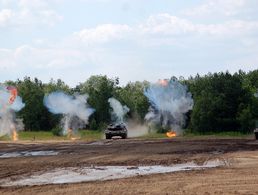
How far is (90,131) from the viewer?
79.4 meters

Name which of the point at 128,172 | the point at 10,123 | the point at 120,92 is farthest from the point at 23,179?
the point at 120,92

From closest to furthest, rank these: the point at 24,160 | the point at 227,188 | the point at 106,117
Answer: the point at 227,188
the point at 24,160
the point at 106,117

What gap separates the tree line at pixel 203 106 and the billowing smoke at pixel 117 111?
4.12 feet

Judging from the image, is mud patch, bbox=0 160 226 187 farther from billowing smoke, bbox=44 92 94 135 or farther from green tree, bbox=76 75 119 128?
green tree, bbox=76 75 119 128

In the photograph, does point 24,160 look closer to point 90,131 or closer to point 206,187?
point 206,187

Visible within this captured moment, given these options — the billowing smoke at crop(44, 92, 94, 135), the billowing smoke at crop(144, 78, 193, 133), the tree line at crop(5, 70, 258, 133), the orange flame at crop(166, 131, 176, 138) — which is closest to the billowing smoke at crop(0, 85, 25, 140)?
the billowing smoke at crop(44, 92, 94, 135)

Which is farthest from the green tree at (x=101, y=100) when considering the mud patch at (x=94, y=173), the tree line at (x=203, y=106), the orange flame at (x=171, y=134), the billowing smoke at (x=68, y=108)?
the mud patch at (x=94, y=173)

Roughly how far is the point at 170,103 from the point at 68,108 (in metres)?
15.9

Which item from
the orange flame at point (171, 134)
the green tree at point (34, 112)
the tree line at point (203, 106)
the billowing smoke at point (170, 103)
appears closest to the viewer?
the orange flame at point (171, 134)

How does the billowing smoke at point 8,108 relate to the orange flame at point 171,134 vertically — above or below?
above

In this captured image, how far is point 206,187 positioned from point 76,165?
950cm

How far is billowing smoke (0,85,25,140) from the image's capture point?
63688 millimetres

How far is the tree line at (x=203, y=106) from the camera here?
73.5m

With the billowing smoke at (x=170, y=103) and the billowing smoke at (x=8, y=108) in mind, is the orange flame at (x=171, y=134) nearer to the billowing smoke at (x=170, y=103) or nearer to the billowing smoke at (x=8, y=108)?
the billowing smoke at (x=170, y=103)
